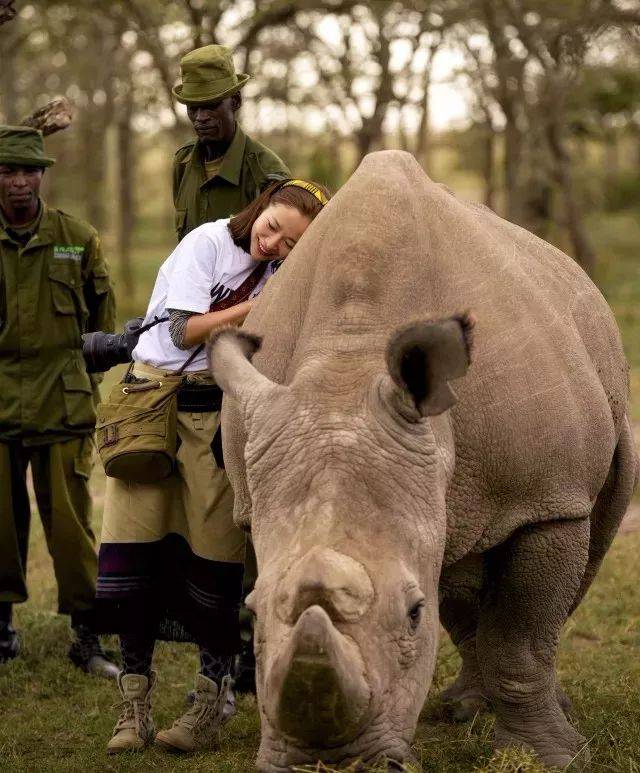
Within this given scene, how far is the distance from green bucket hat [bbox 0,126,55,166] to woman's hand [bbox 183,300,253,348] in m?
2.06

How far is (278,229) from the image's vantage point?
519 cm

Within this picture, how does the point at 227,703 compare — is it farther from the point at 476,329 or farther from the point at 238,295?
the point at 476,329

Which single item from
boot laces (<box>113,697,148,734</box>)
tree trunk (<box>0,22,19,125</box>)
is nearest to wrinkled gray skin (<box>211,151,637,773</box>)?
boot laces (<box>113,697,148,734</box>)

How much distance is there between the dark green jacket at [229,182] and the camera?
5.95m

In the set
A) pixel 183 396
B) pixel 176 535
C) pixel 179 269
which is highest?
pixel 179 269

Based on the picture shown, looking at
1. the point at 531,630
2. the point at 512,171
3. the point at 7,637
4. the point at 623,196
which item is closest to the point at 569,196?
the point at 512,171

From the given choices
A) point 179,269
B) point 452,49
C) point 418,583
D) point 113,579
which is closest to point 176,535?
point 113,579

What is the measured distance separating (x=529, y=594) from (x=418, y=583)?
1.21 m

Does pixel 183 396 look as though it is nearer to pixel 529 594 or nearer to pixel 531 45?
pixel 529 594

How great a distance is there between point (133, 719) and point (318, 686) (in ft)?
8.12

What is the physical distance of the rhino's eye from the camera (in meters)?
3.72

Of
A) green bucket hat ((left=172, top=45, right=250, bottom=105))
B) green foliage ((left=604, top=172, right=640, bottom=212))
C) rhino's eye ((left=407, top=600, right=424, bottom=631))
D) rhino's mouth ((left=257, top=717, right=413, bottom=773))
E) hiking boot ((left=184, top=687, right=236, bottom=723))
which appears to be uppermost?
green bucket hat ((left=172, top=45, right=250, bottom=105))

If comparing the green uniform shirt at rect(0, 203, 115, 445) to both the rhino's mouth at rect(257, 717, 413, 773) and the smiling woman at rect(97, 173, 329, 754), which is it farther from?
the rhino's mouth at rect(257, 717, 413, 773)

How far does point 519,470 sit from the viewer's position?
4574 mm
